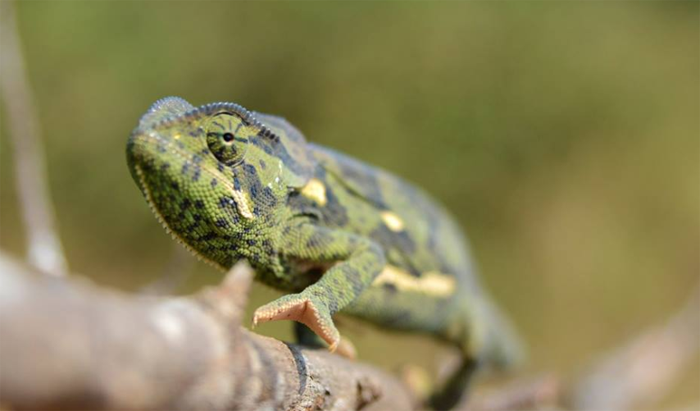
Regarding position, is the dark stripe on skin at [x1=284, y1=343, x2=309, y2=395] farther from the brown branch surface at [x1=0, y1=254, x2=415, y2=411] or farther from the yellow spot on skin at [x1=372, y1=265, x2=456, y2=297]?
the yellow spot on skin at [x1=372, y1=265, x2=456, y2=297]

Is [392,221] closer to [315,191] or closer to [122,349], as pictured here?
[315,191]

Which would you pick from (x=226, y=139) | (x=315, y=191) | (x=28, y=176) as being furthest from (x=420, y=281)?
(x=28, y=176)

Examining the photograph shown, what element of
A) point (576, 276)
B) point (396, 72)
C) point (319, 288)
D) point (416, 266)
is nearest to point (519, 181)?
point (576, 276)

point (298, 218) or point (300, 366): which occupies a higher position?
point (298, 218)

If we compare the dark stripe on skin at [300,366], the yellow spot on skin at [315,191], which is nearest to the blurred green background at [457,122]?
the yellow spot on skin at [315,191]

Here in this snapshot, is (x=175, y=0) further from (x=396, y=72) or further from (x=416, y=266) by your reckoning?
(x=416, y=266)

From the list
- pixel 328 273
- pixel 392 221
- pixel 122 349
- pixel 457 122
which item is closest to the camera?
pixel 122 349

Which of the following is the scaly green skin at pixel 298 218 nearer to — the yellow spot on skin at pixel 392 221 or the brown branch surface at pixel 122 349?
the yellow spot on skin at pixel 392 221

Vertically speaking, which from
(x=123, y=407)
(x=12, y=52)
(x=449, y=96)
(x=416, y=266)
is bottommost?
(x=123, y=407)
